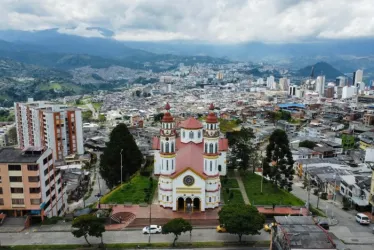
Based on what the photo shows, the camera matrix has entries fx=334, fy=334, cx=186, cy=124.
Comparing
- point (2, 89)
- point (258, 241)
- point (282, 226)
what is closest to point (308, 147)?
point (258, 241)

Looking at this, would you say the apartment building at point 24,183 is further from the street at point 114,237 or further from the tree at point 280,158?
the tree at point 280,158

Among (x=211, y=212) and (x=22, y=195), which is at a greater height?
(x=22, y=195)

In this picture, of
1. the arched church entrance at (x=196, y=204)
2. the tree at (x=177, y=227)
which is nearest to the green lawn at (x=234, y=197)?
the arched church entrance at (x=196, y=204)

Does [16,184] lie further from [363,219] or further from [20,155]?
[363,219]

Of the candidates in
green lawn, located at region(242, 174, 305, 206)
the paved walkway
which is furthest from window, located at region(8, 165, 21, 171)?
green lawn, located at region(242, 174, 305, 206)

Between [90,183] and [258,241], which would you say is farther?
[90,183]

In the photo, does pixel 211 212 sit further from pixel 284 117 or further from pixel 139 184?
pixel 284 117

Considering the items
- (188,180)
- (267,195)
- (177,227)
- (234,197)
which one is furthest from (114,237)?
(267,195)
